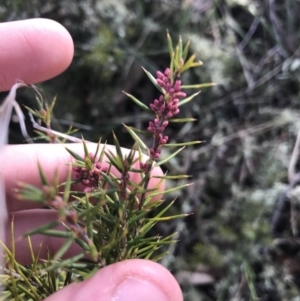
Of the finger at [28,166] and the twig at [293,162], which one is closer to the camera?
the finger at [28,166]

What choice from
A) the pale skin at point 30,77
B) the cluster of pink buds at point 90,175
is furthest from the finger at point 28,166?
the cluster of pink buds at point 90,175

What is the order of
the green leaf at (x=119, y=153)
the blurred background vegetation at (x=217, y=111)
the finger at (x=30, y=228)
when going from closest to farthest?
the green leaf at (x=119, y=153) → the finger at (x=30, y=228) → the blurred background vegetation at (x=217, y=111)

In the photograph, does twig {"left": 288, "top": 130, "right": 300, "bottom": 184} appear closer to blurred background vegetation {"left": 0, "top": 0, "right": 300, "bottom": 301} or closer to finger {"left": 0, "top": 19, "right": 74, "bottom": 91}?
blurred background vegetation {"left": 0, "top": 0, "right": 300, "bottom": 301}

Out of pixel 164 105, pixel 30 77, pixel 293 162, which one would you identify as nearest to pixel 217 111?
pixel 293 162

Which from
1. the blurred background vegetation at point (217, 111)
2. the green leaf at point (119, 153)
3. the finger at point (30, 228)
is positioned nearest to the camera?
the green leaf at point (119, 153)

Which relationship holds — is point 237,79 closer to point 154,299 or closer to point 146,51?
point 146,51

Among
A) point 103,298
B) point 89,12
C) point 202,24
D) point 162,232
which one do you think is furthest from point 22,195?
point 202,24

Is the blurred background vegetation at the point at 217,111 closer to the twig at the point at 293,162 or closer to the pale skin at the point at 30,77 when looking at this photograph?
the twig at the point at 293,162

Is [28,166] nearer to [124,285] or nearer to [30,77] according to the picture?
[30,77]
